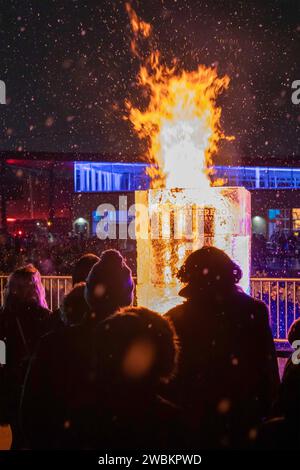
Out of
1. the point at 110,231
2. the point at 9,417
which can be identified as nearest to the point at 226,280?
the point at 9,417

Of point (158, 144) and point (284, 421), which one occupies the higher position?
point (158, 144)

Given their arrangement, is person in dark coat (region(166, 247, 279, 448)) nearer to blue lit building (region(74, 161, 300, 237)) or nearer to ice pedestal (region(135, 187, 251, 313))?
ice pedestal (region(135, 187, 251, 313))

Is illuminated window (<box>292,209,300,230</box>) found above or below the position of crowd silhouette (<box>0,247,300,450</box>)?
above

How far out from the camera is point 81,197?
34625 mm

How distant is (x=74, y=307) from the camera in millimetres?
3395

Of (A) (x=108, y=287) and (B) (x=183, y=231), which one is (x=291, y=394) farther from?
(B) (x=183, y=231)

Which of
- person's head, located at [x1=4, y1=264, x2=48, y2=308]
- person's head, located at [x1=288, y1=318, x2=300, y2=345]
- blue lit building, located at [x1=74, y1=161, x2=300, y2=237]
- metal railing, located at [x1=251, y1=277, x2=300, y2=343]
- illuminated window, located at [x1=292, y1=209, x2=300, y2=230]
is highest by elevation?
blue lit building, located at [x1=74, y1=161, x2=300, y2=237]

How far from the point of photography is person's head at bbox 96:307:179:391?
1812 mm

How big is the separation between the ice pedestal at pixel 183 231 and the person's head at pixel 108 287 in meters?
2.36

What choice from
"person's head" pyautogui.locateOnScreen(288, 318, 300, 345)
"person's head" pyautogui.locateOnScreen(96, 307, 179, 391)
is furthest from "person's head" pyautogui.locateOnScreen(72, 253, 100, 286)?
"person's head" pyautogui.locateOnScreen(96, 307, 179, 391)

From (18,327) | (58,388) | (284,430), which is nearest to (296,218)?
(18,327)

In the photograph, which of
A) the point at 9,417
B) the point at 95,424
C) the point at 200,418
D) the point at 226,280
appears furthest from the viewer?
the point at 9,417
